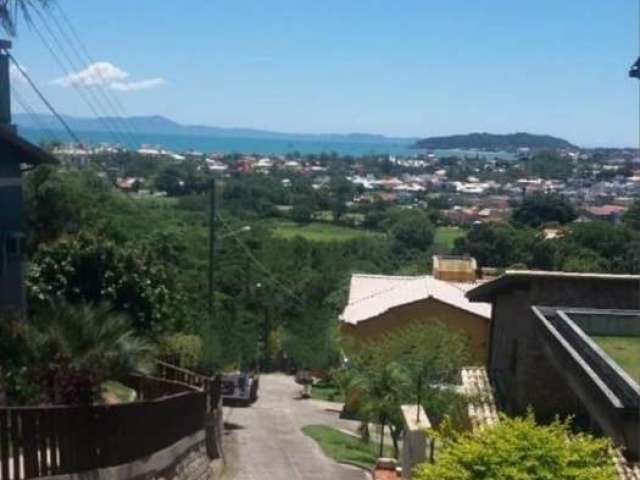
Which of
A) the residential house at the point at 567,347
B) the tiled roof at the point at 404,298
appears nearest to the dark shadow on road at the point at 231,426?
the residential house at the point at 567,347

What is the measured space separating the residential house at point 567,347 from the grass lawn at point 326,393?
58.5 feet

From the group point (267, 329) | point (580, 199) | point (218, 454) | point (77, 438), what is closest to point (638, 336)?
point (77, 438)

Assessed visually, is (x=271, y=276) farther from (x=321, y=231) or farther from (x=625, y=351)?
(x=321, y=231)

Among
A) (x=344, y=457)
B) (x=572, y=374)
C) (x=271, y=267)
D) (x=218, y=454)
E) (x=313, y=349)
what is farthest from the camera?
(x=271, y=267)

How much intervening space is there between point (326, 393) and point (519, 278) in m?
22.3

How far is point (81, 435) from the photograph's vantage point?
41.3 feet

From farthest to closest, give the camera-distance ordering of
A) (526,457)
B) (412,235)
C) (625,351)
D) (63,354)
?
1. (412,235)
2. (63,354)
3. (625,351)
4. (526,457)

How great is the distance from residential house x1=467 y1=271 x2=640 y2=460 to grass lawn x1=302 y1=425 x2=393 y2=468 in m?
3.61

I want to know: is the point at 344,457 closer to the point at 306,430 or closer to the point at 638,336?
the point at 306,430

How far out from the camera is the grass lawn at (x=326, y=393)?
39.0 metres

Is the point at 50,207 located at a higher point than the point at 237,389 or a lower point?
higher

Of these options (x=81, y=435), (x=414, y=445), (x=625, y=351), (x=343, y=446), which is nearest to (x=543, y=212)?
(x=343, y=446)

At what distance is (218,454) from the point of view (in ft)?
65.2

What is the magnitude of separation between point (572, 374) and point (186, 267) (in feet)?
145
